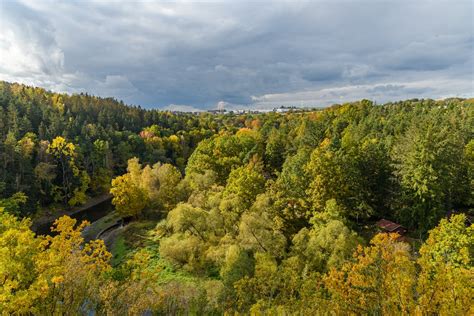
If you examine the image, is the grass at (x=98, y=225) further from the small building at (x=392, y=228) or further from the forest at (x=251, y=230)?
the small building at (x=392, y=228)

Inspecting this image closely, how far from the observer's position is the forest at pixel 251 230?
12.3 metres

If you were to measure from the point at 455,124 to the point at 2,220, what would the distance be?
67000 millimetres

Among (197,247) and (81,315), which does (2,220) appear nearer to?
(81,315)

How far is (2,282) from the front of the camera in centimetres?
1009

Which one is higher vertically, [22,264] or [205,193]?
[22,264]

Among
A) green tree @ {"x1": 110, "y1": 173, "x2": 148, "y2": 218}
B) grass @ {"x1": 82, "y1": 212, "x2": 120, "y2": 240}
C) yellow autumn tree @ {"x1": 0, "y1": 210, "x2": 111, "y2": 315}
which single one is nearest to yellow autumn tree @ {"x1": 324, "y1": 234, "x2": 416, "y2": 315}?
yellow autumn tree @ {"x1": 0, "y1": 210, "x2": 111, "y2": 315}

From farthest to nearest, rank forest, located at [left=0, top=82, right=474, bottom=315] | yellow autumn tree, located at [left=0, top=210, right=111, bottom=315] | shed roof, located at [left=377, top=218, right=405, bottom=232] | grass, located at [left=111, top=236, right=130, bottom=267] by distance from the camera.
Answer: grass, located at [left=111, top=236, right=130, bottom=267]
shed roof, located at [left=377, top=218, right=405, bottom=232]
forest, located at [left=0, top=82, right=474, bottom=315]
yellow autumn tree, located at [left=0, top=210, right=111, bottom=315]

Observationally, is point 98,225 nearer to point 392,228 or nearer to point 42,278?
point 42,278

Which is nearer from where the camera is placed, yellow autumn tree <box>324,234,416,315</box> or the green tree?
yellow autumn tree <box>324,234,416,315</box>

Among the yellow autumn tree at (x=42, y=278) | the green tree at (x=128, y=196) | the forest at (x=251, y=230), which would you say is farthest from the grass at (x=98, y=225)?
the yellow autumn tree at (x=42, y=278)

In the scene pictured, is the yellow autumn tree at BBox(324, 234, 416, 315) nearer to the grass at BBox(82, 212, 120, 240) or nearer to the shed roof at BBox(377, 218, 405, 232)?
the shed roof at BBox(377, 218, 405, 232)


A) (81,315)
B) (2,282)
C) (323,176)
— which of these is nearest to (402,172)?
(323,176)

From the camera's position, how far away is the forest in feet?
40.3

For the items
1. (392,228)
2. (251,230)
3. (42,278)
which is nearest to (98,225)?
(251,230)
